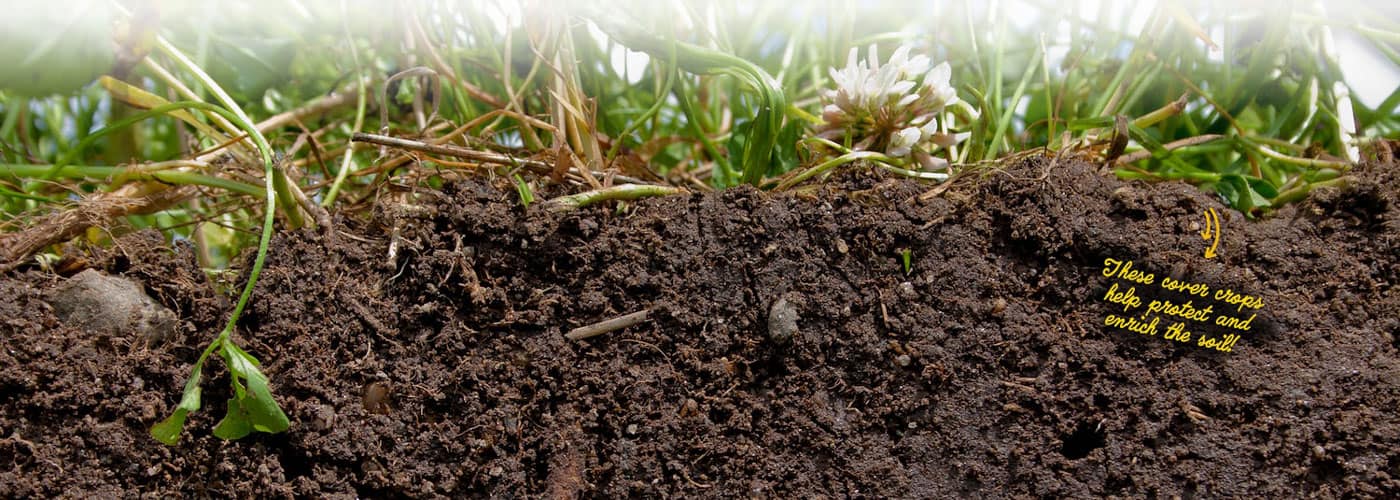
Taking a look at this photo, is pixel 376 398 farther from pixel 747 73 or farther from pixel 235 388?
pixel 747 73

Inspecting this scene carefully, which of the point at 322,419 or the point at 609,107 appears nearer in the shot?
the point at 322,419

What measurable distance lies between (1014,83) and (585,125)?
2.78 ft

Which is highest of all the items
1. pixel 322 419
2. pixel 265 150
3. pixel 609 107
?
pixel 265 150

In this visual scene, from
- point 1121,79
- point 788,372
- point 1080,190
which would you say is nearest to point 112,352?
point 788,372

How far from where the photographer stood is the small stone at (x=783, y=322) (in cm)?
85

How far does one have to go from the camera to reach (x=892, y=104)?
0.92 meters

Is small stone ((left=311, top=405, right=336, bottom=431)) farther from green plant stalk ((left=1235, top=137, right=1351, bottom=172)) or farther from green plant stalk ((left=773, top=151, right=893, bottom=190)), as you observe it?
green plant stalk ((left=1235, top=137, right=1351, bottom=172))

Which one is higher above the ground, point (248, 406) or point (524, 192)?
point (524, 192)

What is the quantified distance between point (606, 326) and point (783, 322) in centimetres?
18

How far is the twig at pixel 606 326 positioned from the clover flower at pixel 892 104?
32 centimetres

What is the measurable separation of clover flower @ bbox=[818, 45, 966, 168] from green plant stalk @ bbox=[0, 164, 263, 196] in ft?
2.14

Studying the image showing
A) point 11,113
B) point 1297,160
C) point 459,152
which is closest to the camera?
point 459,152

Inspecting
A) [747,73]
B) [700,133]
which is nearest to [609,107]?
[700,133]

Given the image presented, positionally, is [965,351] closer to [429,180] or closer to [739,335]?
[739,335]
